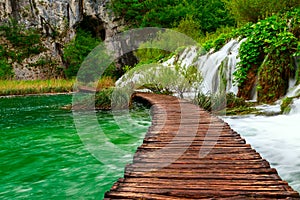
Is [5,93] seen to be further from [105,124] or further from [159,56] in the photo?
[105,124]

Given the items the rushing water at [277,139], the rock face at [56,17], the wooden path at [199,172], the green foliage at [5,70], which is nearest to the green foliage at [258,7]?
the rushing water at [277,139]

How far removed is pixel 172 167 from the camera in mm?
2793

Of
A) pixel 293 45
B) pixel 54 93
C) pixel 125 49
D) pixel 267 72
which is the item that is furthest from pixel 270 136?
pixel 125 49

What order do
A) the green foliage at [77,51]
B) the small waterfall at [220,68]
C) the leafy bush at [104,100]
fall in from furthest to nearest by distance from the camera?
the green foliage at [77,51] < the leafy bush at [104,100] < the small waterfall at [220,68]

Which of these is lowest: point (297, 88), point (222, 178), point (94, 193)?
point (94, 193)

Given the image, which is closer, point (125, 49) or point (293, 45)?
point (293, 45)

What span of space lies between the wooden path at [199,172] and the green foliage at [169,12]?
2520 cm

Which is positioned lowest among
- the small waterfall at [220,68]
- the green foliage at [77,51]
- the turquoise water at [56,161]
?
the turquoise water at [56,161]

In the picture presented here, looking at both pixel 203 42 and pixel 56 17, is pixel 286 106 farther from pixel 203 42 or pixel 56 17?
pixel 56 17

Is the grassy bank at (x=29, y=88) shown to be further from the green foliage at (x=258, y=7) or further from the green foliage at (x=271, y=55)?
the green foliage at (x=271, y=55)

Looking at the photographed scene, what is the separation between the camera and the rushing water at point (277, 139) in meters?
3.99

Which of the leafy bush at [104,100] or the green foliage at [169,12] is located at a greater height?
the green foliage at [169,12]

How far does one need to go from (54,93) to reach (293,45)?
55.2ft

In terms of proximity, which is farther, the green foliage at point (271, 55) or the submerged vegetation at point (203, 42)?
the submerged vegetation at point (203, 42)
